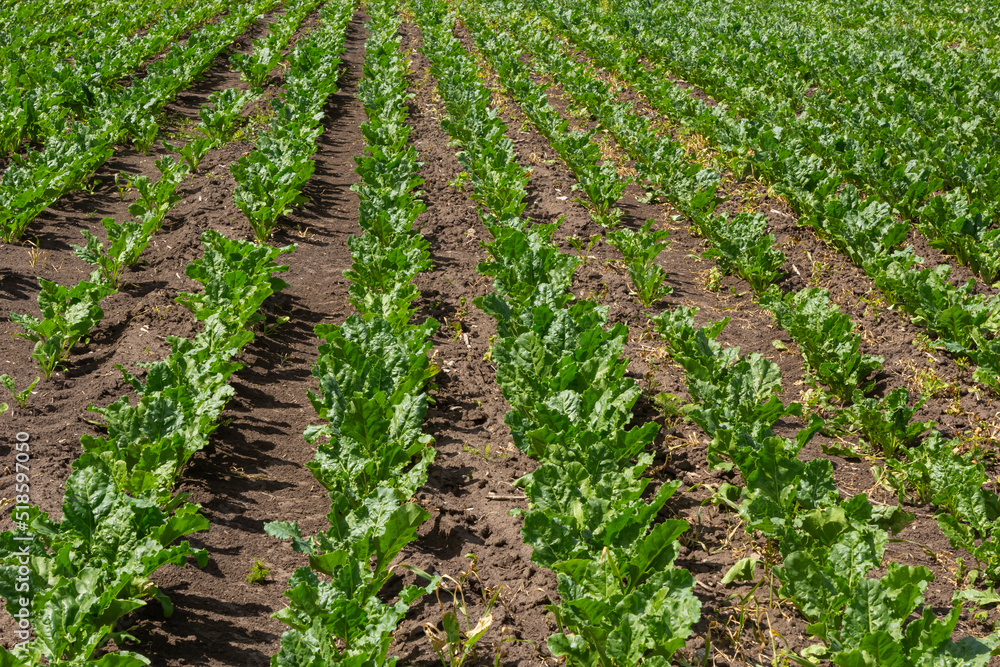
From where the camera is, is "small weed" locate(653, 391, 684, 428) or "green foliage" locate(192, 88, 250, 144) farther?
"green foliage" locate(192, 88, 250, 144)

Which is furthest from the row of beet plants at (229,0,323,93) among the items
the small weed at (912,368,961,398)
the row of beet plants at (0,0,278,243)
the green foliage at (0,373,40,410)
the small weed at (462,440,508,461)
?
the small weed at (912,368,961,398)

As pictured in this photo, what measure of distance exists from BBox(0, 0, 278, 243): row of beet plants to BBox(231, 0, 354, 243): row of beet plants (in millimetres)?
1515

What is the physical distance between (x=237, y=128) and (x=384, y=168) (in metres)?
3.80

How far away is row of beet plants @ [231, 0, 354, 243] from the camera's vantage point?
7297 mm

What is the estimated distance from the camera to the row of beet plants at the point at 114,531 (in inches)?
114

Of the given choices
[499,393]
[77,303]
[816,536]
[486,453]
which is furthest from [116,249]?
[816,536]

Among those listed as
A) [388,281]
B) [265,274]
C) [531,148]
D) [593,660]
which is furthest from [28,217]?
[593,660]

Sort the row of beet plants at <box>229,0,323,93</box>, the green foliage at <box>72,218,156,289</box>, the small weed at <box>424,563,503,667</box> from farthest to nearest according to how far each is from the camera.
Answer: the row of beet plants at <box>229,0,323,93</box>
the green foliage at <box>72,218,156,289</box>
the small weed at <box>424,563,503,667</box>

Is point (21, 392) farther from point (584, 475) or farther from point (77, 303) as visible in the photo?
point (584, 475)

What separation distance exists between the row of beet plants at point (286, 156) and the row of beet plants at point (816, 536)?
4341 mm

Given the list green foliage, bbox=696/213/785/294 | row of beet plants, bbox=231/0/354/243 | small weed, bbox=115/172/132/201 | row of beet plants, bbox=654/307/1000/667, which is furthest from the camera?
small weed, bbox=115/172/132/201

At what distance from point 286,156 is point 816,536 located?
638 centimetres

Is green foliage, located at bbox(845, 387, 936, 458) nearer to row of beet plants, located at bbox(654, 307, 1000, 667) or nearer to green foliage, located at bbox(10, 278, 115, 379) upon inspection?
row of beet plants, located at bbox(654, 307, 1000, 667)

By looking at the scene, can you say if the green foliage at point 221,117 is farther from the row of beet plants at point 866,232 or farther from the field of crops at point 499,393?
the row of beet plants at point 866,232
